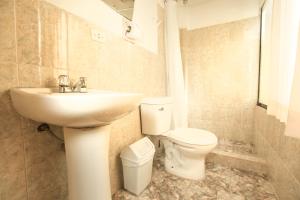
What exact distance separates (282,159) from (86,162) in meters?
1.24

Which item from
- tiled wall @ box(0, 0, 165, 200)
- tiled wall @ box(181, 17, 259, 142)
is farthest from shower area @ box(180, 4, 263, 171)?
tiled wall @ box(0, 0, 165, 200)

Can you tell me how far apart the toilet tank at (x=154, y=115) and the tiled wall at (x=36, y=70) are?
17.4 inches

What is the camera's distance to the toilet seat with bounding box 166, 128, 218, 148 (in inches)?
53.7

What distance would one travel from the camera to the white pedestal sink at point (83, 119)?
1.69ft

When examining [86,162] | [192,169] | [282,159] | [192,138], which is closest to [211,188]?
[192,169]

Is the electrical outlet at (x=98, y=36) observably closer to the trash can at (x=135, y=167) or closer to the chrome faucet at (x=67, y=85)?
the chrome faucet at (x=67, y=85)

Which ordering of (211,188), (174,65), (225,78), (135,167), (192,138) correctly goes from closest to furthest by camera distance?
(135,167), (211,188), (192,138), (174,65), (225,78)

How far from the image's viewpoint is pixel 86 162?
758mm

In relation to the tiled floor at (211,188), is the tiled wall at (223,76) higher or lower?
higher

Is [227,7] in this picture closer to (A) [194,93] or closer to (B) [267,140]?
(A) [194,93]

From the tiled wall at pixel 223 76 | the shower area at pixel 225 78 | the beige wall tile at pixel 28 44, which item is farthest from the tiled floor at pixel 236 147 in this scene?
the beige wall tile at pixel 28 44

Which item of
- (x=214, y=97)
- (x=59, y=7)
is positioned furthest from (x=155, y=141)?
(x=59, y=7)

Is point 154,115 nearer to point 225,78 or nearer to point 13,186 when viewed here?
point 13,186

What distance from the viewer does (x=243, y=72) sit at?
2.18 m
